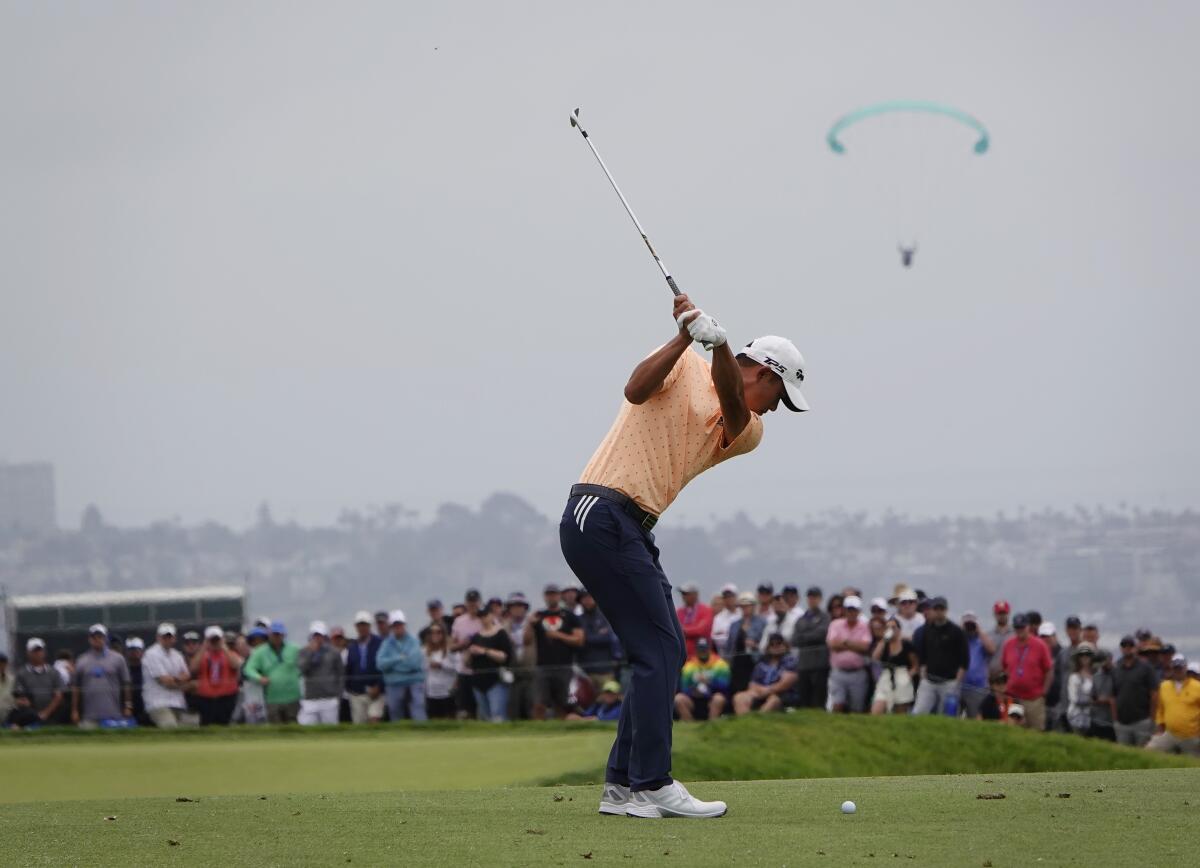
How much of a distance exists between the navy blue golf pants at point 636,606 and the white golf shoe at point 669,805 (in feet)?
0.15

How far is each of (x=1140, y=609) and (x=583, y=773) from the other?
429ft

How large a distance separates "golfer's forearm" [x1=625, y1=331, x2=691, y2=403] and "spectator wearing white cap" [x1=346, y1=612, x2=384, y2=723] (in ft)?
47.2

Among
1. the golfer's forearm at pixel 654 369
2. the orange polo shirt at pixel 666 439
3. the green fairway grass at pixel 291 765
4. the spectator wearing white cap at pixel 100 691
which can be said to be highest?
the golfer's forearm at pixel 654 369

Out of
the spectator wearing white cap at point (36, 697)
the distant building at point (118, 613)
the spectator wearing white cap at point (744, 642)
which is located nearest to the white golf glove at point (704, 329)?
the spectator wearing white cap at point (744, 642)

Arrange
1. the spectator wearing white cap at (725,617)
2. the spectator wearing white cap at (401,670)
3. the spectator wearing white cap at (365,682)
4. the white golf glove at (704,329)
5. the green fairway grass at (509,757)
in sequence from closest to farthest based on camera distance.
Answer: the white golf glove at (704,329), the green fairway grass at (509,757), the spectator wearing white cap at (725,617), the spectator wearing white cap at (401,670), the spectator wearing white cap at (365,682)

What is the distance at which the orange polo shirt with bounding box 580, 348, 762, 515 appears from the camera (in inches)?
282

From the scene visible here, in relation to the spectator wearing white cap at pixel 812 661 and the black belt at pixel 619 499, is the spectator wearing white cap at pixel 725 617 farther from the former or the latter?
the black belt at pixel 619 499

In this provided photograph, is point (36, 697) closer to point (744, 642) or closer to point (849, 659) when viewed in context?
point (744, 642)

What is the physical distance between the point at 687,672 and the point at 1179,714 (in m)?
5.09

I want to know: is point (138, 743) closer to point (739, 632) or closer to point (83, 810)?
point (739, 632)

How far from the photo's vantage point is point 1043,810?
7105mm

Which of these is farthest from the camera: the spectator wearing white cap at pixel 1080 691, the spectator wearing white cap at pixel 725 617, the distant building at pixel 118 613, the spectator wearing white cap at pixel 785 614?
the distant building at pixel 118 613

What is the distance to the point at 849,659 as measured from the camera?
63.0 feet

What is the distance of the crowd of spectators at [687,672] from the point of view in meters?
19.1
